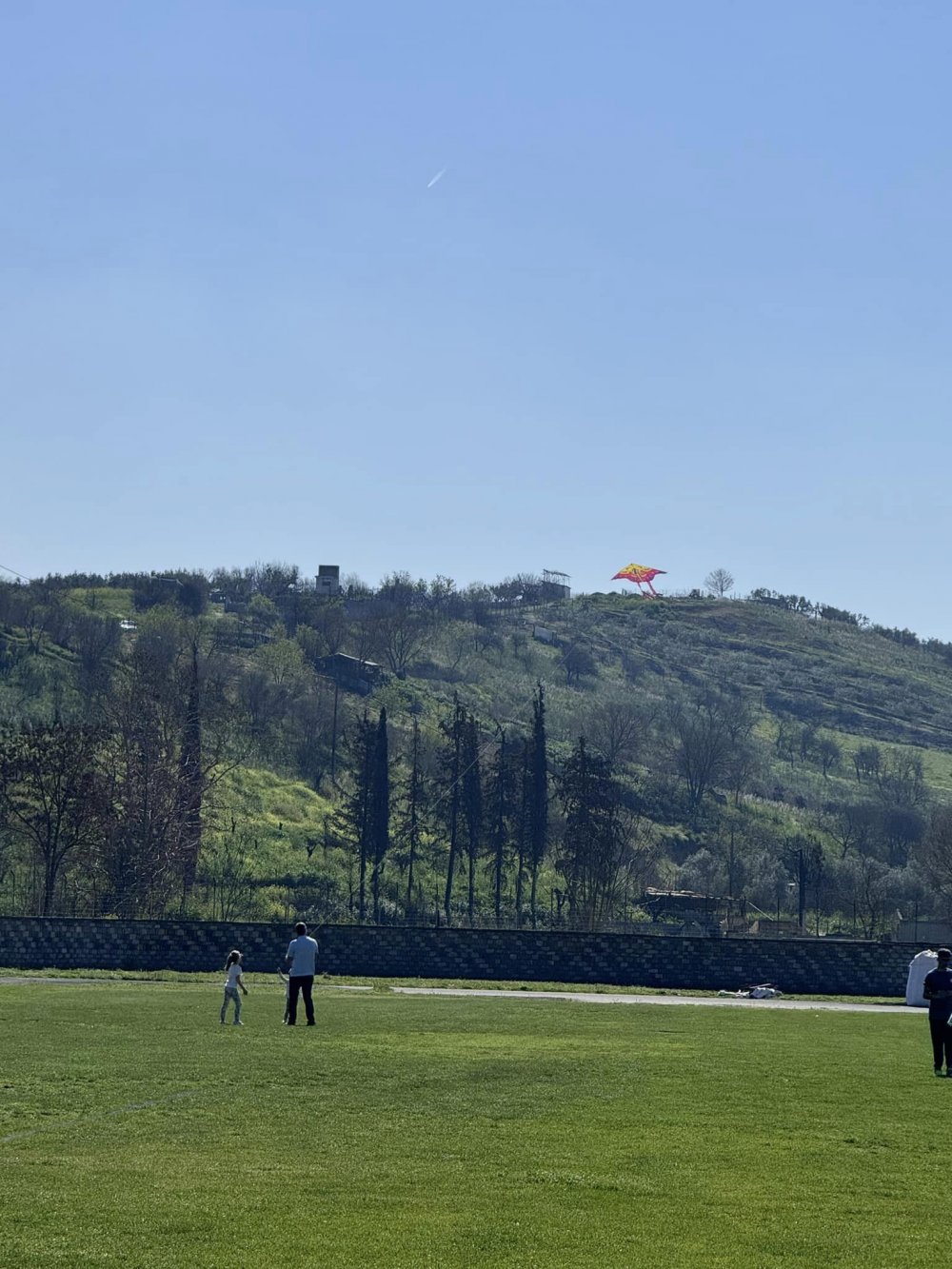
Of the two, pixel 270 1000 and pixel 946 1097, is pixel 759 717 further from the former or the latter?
pixel 946 1097

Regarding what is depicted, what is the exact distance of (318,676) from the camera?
14750cm

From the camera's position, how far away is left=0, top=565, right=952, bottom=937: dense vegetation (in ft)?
247

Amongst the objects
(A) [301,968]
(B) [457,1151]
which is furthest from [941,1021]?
(A) [301,968]

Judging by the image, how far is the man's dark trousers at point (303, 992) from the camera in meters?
24.1

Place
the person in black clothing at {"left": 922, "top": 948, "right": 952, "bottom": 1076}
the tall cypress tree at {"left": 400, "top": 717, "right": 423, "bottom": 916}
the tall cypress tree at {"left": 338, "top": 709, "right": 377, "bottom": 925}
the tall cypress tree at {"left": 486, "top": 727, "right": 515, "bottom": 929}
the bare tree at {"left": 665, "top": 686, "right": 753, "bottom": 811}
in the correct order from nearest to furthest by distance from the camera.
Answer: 1. the person in black clothing at {"left": 922, "top": 948, "right": 952, "bottom": 1076}
2. the tall cypress tree at {"left": 400, "top": 717, "right": 423, "bottom": 916}
3. the tall cypress tree at {"left": 338, "top": 709, "right": 377, "bottom": 925}
4. the tall cypress tree at {"left": 486, "top": 727, "right": 515, "bottom": 929}
5. the bare tree at {"left": 665, "top": 686, "right": 753, "bottom": 811}

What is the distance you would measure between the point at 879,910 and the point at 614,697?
9653 cm

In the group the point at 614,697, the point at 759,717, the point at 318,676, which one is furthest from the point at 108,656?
the point at 759,717

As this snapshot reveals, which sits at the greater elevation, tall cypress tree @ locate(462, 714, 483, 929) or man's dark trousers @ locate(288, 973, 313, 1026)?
tall cypress tree @ locate(462, 714, 483, 929)

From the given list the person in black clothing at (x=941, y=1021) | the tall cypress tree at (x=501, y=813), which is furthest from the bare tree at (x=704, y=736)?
the person in black clothing at (x=941, y=1021)

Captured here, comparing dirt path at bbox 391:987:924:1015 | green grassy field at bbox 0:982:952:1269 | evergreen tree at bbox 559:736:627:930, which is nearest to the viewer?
green grassy field at bbox 0:982:952:1269

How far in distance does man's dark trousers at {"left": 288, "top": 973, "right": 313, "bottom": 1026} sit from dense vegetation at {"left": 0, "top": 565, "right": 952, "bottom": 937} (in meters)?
35.6

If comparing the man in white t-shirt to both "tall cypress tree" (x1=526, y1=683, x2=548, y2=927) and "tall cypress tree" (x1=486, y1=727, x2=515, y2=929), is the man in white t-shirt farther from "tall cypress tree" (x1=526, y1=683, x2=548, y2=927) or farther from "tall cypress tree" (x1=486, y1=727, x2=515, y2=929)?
"tall cypress tree" (x1=526, y1=683, x2=548, y2=927)

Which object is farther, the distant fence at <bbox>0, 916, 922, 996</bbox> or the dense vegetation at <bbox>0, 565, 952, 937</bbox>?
the dense vegetation at <bbox>0, 565, 952, 937</bbox>

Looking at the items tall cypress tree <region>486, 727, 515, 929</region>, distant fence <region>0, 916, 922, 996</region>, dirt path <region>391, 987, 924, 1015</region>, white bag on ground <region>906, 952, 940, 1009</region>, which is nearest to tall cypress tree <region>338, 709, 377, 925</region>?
tall cypress tree <region>486, 727, 515, 929</region>
